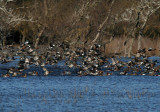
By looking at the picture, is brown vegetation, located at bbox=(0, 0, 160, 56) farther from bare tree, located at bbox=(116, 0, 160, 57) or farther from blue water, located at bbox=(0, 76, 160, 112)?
blue water, located at bbox=(0, 76, 160, 112)

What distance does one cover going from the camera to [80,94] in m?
18.7

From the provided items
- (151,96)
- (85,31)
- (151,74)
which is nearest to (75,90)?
(151,96)

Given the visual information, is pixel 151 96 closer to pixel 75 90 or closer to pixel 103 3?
pixel 75 90

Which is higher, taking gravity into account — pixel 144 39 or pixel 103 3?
pixel 103 3

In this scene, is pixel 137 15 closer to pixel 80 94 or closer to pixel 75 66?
pixel 75 66

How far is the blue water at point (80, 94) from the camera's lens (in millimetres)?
15656

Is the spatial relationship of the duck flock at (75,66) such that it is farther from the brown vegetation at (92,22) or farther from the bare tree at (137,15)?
the bare tree at (137,15)

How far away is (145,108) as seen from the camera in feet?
51.4

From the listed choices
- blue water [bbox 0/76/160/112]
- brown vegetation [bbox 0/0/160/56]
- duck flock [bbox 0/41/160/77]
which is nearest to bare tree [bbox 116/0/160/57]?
brown vegetation [bbox 0/0/160/56]

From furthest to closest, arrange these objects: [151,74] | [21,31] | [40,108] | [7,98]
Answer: [21,31], [151,74], [7,98], [40,108]

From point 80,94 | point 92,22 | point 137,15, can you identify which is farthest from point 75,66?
point 92,22

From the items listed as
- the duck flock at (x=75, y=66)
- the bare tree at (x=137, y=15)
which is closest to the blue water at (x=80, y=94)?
the duck flock at (x=75, y=66)

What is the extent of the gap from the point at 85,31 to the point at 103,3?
4.07 meters

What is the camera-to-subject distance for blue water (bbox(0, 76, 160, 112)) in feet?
51.4
